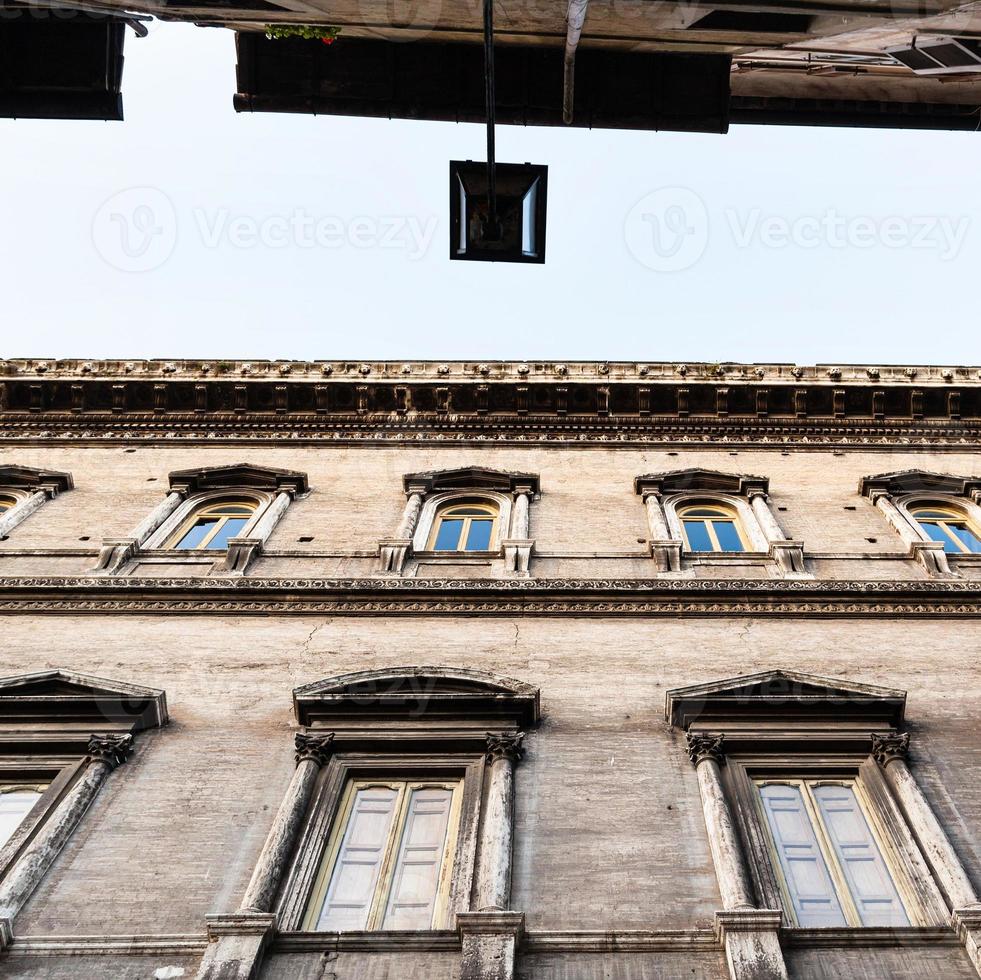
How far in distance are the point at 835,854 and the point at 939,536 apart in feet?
23.6

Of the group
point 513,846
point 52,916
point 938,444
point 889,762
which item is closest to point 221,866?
point 52,916

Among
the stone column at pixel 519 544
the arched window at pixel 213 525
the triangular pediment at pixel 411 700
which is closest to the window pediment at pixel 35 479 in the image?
the arched window at pixel 213 525

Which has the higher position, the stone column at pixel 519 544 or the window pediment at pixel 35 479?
the window pediment at pixel 35 479

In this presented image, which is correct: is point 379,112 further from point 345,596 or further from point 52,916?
point 52,916

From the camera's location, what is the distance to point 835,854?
8500mm

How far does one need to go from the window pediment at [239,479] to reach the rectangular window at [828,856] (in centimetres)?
857

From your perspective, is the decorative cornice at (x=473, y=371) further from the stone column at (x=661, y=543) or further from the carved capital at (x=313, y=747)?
the carved capital at (x=313, y=747)

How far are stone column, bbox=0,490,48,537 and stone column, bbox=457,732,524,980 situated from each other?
26.2ft

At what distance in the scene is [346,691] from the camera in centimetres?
1010

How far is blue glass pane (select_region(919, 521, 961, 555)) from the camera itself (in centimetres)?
1418

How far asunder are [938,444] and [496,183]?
33.1ft

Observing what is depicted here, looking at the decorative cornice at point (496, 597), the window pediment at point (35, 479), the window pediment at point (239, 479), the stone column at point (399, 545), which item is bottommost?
the decorative cornice at point (496, 597)

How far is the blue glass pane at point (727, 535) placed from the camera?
46.6 ft

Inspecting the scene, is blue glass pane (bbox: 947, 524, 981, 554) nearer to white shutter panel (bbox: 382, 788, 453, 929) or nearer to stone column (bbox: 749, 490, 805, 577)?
stone column (bbox: 749, 490, 805, 577)
